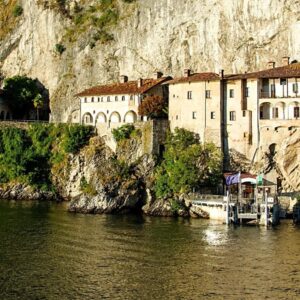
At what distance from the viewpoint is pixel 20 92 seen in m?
90.1

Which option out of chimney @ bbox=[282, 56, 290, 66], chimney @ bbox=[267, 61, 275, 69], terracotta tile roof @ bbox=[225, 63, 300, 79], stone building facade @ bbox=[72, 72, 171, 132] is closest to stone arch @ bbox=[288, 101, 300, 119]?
terracotta tile roof @ bbox=[225, 63, 300, 79]

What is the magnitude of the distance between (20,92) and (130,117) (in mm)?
20439

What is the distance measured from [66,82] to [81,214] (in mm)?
31895

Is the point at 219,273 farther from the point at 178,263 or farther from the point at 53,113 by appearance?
the point at 53,113

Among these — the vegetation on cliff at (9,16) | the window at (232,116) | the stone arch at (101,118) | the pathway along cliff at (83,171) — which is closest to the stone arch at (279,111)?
the window at (232,116)

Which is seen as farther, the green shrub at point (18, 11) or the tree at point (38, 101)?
the green shrub at point (18, 11)

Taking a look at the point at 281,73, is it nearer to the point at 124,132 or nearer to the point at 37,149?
the point at 124,132

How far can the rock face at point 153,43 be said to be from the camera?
237 ft

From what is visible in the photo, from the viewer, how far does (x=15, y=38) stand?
322 feet

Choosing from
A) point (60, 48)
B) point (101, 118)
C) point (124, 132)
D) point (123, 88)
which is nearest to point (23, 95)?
point (60, 48)

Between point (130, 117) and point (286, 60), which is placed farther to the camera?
point (130, 117)

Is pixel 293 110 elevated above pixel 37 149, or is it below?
above

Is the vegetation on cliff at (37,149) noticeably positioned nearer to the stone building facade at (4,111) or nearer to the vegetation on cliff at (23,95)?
the vegetation on cliff at (23,95)

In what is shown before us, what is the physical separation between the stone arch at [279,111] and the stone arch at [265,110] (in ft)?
1.37
